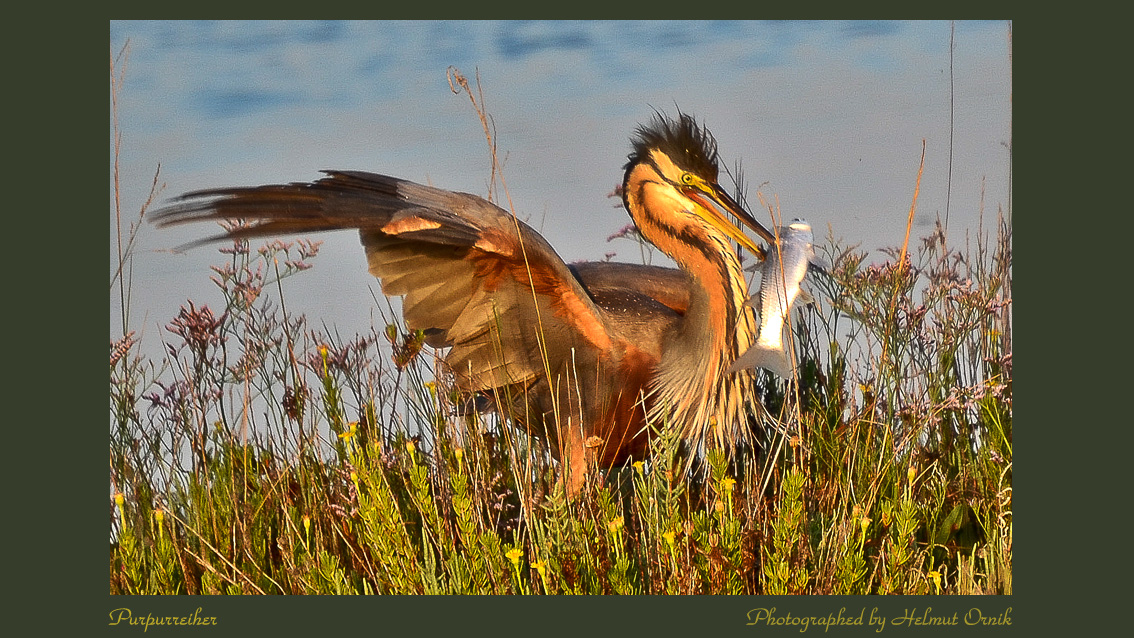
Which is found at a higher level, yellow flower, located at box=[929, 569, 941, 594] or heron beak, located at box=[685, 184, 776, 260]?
heron beak, located at box=[685, 184, 776, 260]

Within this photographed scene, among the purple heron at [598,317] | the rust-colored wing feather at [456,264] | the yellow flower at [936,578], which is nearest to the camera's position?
the yellow flower at [936,578]

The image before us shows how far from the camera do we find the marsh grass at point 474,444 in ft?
12.1

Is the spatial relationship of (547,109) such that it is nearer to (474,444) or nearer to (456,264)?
(456,264)

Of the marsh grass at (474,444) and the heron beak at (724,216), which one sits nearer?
the marsh grass at (474,444)

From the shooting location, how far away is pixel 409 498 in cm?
401

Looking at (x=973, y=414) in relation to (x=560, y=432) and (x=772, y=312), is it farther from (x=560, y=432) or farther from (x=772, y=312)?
(x=560, y=432)

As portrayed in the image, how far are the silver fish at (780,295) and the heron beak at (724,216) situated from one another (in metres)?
0.06

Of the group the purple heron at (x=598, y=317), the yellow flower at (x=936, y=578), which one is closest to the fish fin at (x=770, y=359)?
the purple heron at (x=598, y=317)

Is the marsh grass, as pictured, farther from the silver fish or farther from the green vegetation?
the silver fish

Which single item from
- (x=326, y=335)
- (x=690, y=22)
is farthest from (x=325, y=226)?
(x=690, y=22)

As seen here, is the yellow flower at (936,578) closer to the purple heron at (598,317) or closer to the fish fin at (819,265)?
the purple heron at (598,317)

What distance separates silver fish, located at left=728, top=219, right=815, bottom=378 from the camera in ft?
12.5

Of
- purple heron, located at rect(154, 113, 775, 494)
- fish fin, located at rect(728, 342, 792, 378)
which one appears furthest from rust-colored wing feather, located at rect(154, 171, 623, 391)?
fish fin, located at rect(728, 342, 792, 378)

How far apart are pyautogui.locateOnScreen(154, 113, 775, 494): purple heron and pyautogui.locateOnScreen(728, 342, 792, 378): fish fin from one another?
123mm
